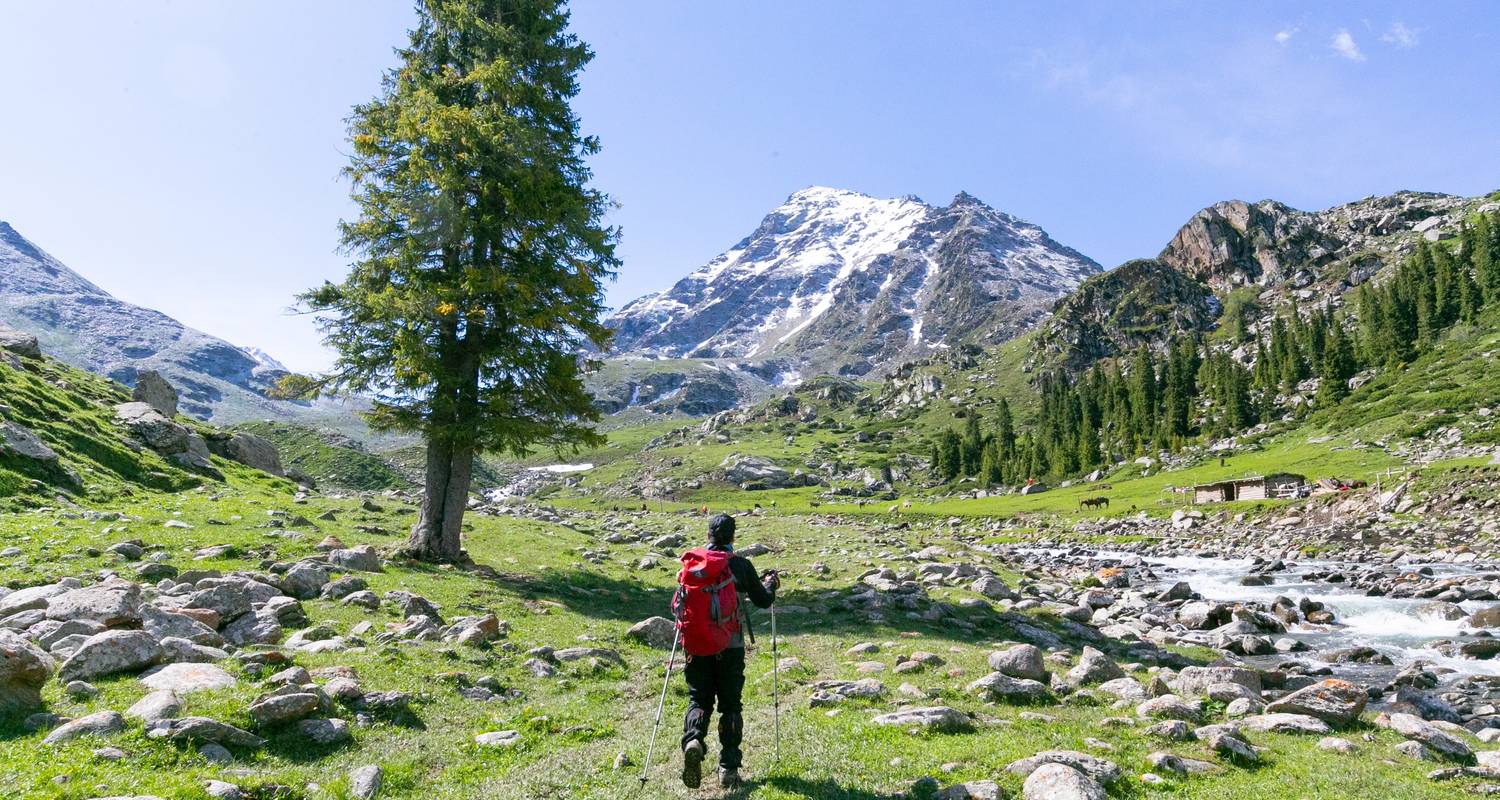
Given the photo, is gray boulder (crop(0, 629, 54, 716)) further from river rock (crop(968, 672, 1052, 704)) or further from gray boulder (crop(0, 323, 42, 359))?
gray boulder (crop(0, 323, 42, 359))

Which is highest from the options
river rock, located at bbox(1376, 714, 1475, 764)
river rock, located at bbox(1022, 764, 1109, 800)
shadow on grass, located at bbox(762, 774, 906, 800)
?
river rock, located at bbox(1022, 764, 1109, 800)

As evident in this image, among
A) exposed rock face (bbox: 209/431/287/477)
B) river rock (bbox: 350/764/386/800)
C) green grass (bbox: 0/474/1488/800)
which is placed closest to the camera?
river rock (bbox: 350/764/386/800)

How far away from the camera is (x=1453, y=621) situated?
22500 millimetres

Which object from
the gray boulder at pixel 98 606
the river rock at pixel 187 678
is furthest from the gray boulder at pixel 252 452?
the river rock at pixel 187 678

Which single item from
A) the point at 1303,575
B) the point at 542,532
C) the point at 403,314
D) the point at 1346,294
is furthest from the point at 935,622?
the point at 1346,294

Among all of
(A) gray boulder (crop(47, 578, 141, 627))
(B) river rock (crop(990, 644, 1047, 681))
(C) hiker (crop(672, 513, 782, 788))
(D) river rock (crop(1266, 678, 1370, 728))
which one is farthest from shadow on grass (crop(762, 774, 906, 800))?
(A) gray boulder (crop(47, 578, 141, 627))

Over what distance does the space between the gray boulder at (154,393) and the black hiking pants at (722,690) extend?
49.2 meters

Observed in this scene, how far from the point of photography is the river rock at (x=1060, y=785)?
778cm

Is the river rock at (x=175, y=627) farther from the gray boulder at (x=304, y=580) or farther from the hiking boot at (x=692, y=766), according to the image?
the hiking boot at (x=692, y=766)

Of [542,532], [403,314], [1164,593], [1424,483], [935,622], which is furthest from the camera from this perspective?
[1424,483]

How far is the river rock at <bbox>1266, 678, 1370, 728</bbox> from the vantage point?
37.2 ft

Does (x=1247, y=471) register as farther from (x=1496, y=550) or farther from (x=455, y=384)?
(x=455, y=384)

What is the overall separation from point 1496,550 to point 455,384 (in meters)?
51.7

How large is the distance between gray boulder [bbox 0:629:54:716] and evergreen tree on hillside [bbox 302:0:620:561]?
555 inches
